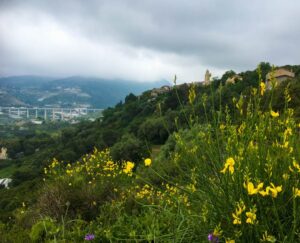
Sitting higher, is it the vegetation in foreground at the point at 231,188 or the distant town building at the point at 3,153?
the vegetation in foreground at the point at 231,188

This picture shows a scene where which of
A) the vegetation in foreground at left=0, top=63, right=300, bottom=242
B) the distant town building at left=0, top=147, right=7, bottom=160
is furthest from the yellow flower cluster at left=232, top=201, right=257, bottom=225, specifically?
the distant town building at left=0, top=147, right=7, bottom=160

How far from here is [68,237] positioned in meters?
3.06

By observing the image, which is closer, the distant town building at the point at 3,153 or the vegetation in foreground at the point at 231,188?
the vegetation in foreground at the point at 231,188

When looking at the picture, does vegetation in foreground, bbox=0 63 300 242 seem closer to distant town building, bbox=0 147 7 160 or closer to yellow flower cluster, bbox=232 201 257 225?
yellow flower cluster, bbox=232 201 257 225

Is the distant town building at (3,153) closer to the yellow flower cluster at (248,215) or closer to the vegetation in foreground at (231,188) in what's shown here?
the vegetation in foreground at (231,188)

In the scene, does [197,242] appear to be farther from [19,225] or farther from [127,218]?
[19,225]

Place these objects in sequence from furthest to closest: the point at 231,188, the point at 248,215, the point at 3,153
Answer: the point at 3,153 → the point at 231,188 → the point at 248,215

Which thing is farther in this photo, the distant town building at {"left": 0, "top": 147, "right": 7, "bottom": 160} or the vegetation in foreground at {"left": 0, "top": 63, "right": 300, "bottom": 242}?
the distant town building at {"left": 0, "top": 147, "right": 7, "bottom": 160}

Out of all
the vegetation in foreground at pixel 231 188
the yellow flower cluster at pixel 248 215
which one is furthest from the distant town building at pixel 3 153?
the yellow flower cluster at pixel 248 215

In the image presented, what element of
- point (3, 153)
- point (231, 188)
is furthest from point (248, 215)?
point (3, 153)

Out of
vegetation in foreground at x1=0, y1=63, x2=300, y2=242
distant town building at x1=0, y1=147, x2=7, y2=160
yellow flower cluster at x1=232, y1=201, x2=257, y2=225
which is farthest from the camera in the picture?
distant town building at x1=0, y1=147, x2=7, y2=160

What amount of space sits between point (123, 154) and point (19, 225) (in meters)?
22.1

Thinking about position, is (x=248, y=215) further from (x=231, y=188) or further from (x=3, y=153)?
(x=3, y=153)

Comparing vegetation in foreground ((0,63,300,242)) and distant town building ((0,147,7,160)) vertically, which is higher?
vegetation in foreground ((0,63,300,242))
